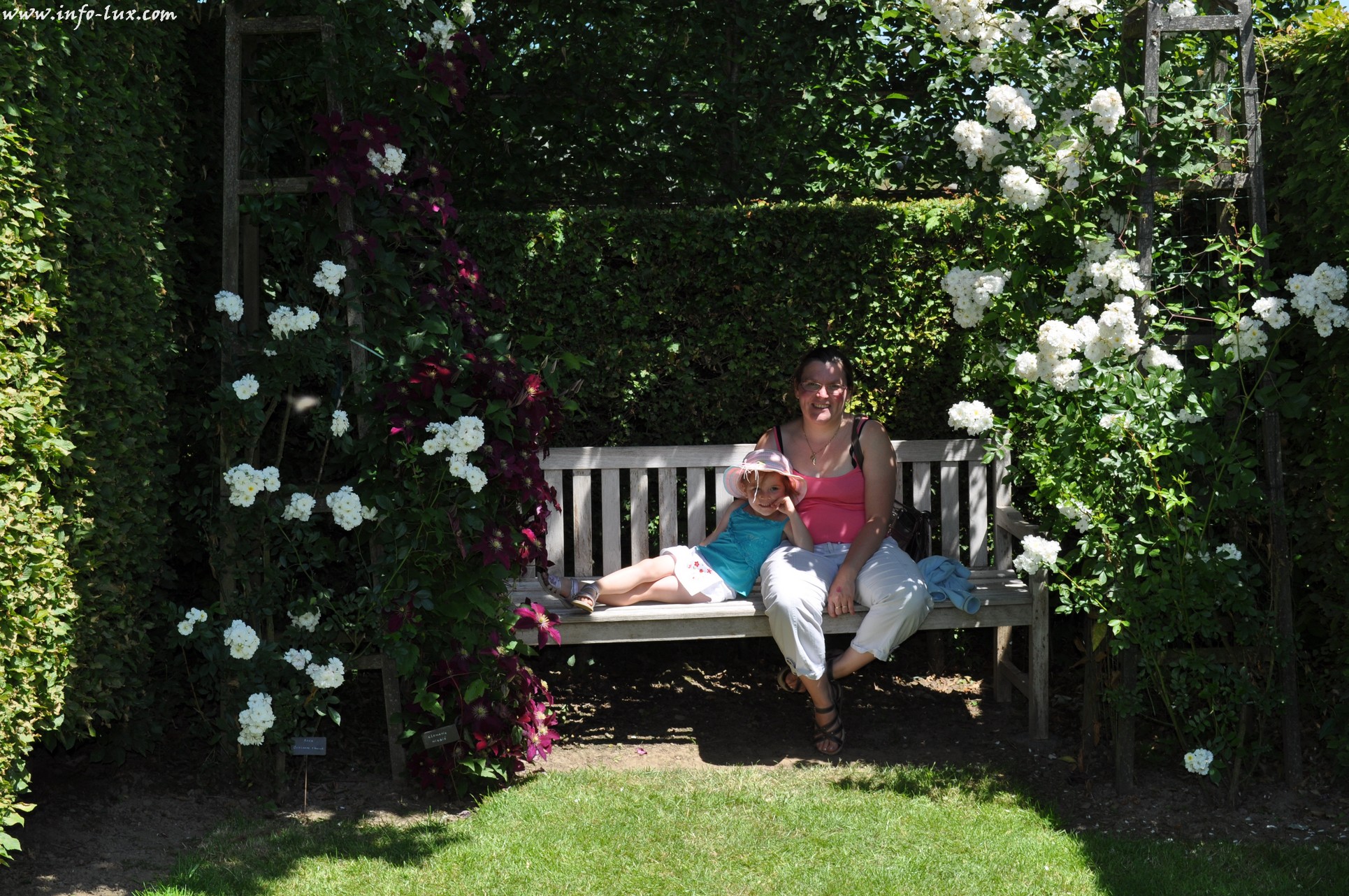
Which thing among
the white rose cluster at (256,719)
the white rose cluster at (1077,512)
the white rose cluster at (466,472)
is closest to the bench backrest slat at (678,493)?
the white rose cluster at (1077,512)

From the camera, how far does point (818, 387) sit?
463cm

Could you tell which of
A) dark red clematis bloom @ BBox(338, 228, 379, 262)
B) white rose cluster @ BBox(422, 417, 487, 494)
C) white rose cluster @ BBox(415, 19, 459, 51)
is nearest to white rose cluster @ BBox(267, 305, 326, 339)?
dark red clematis bloom @ BBox(338, 228, 379, 262)

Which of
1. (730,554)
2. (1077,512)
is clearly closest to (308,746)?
(730,554)

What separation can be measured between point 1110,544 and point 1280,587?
63 cm

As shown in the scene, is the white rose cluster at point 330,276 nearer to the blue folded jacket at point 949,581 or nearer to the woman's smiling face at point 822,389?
the woman's smiling face at point 822,389

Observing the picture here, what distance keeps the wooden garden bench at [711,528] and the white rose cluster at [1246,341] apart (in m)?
1.08

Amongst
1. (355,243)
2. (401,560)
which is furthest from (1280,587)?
(355,243)

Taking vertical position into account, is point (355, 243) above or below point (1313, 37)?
below

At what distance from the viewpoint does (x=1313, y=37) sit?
148 inches

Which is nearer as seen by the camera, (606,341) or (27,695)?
(27,695)

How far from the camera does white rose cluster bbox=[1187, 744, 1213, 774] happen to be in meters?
3.81

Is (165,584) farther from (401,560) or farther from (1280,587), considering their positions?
(1280,587)

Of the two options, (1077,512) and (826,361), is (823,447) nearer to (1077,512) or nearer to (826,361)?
(826,361)

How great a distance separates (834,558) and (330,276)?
2.19m
